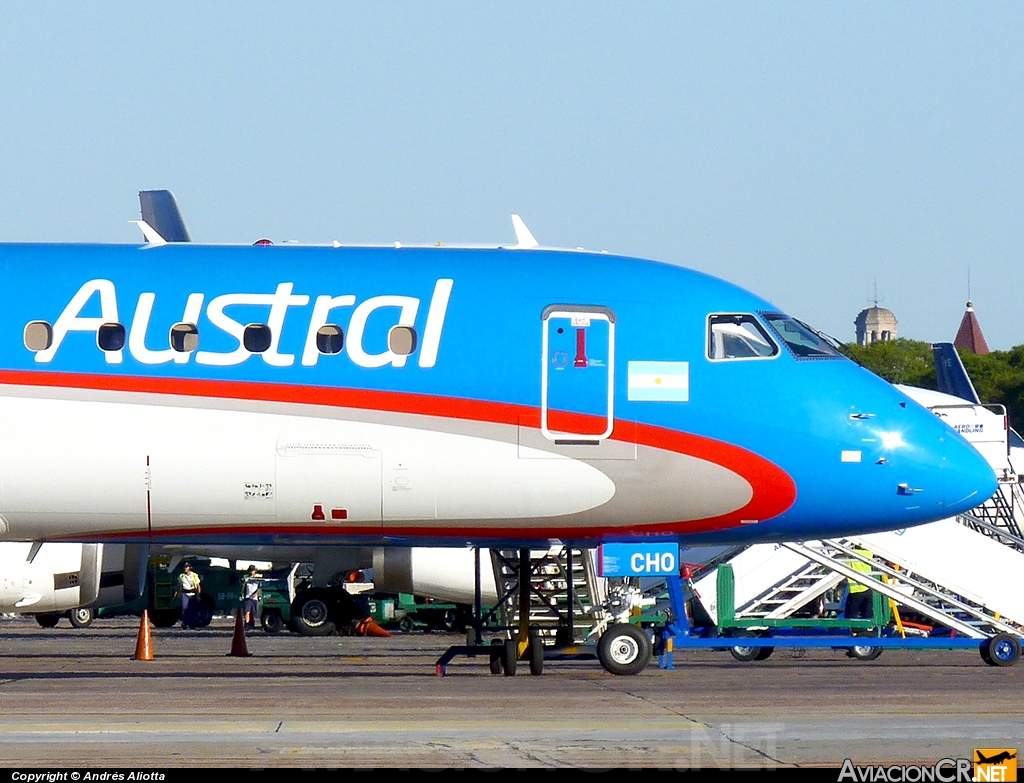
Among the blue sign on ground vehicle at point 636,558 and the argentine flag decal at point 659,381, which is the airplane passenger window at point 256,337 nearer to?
the argentine flag decal at point 659,381

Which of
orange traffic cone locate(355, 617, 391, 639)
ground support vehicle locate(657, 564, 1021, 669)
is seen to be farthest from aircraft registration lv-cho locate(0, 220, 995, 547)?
orange traffic cone locate(355, 617, 391, 639)

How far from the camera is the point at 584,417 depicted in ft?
56.9

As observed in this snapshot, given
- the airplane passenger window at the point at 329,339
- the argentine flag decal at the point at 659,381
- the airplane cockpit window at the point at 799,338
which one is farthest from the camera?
the airplane cockpit window at the point at 799,338

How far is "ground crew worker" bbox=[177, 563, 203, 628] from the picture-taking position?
4125 cm

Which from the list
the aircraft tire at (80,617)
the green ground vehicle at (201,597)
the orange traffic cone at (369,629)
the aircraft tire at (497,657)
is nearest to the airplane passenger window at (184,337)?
the aircraft tire at (497,657)

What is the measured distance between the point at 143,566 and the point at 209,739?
14247 millimetres

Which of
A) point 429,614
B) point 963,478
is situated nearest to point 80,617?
point 429,614

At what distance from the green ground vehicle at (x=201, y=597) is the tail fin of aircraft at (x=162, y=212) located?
63.8 ft

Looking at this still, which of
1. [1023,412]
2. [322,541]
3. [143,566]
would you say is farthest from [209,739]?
[1023,412]

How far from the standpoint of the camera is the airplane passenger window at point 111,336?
16922 mm

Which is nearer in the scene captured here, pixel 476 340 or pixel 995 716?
pixel 995 716

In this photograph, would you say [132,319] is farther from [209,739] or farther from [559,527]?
[209,739]

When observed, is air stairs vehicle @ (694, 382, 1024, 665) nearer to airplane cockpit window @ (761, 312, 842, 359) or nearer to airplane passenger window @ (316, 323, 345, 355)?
airplane cockpit window @ (761, 312, 842, 359)

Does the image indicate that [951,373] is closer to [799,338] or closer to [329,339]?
[799,338]
